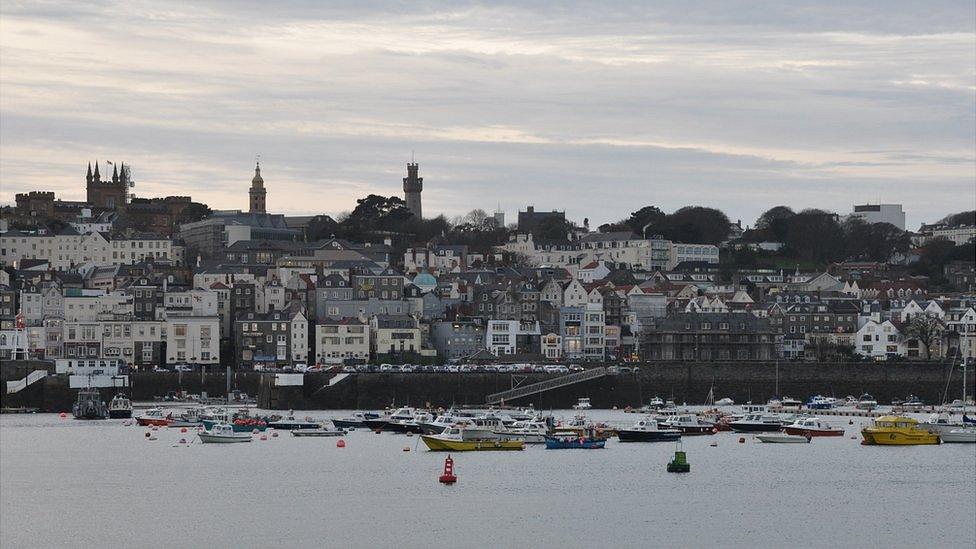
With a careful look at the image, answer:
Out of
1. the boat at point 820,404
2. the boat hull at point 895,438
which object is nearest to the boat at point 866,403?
the boat at point 820,404

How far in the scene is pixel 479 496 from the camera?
5403cm

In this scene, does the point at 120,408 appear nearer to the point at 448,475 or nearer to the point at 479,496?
the point at 448,475

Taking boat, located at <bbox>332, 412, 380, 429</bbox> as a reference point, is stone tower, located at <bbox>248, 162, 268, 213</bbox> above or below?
above

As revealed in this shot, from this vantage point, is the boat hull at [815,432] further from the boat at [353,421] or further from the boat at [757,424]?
the boat at [353,421]

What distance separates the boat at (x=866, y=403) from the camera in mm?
Result: 94250

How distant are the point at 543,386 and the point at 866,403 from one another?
15694 millimetres

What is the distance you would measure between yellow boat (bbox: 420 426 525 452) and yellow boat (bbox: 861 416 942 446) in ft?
43.4

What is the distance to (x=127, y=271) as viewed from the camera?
131 meters

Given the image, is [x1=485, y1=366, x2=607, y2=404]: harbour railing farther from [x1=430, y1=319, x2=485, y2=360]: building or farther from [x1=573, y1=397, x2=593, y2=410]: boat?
[x1=430, y1=319, x2=485, y2=360]: building

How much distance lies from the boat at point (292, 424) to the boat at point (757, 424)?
1669 cm

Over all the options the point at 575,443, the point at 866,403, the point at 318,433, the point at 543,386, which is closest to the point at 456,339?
the point at 543,386

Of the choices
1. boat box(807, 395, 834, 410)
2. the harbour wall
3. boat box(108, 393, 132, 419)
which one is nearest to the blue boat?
the harbour wall

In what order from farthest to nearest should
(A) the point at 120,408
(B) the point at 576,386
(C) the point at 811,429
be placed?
(B) the point at 576,386 → (A) the point at 120,408 → (C) the point at 811,429

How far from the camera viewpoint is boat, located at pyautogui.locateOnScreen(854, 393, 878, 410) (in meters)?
94.2
